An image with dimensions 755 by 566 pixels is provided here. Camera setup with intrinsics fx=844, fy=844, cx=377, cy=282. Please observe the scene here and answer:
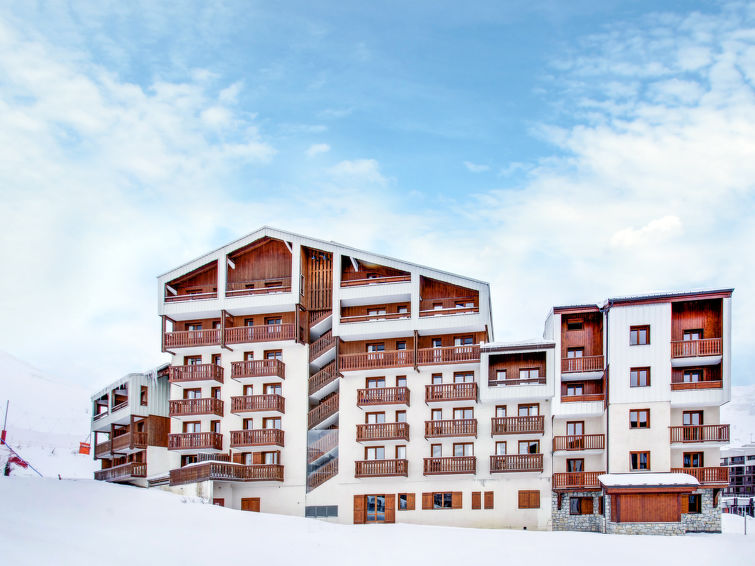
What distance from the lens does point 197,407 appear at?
2007 inches

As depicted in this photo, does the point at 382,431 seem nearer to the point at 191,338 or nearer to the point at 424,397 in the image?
the point at 424,397

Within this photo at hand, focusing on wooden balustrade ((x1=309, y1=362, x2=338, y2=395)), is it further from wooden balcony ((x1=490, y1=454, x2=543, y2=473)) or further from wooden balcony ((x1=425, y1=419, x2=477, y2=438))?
wooden balcony ((x1=490, y1=454, x2=543, y2=473))

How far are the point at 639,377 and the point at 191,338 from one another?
26.5 m

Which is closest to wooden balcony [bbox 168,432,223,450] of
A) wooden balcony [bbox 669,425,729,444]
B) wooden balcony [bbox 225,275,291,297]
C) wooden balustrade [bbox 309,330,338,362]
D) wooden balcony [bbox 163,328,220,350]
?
wooden balcony [bbox 163,328,220,350]

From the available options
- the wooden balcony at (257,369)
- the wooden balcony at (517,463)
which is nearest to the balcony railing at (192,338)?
A: the wooden balcony at (257,369)

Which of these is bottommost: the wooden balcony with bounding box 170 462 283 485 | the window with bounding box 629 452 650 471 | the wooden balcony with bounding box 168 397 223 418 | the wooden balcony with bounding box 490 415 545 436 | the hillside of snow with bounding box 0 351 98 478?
the hillside of snow with bounding box 0 351 98 478

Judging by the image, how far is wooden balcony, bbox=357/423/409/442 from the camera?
157 ft

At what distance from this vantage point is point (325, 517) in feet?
158

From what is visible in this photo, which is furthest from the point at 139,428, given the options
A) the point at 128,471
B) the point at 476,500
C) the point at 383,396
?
the point at 476,500

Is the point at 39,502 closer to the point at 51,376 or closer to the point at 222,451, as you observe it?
the point at 222,451

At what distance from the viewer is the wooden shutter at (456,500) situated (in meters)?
46.5

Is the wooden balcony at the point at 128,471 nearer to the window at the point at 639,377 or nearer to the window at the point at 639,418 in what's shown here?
the window at the point at 639,418

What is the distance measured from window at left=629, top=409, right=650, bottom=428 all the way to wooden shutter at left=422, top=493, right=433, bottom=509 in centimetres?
1162

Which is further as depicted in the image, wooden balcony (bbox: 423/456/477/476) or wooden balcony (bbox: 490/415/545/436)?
wooden balcony (bbox: 423/456/477/476)
